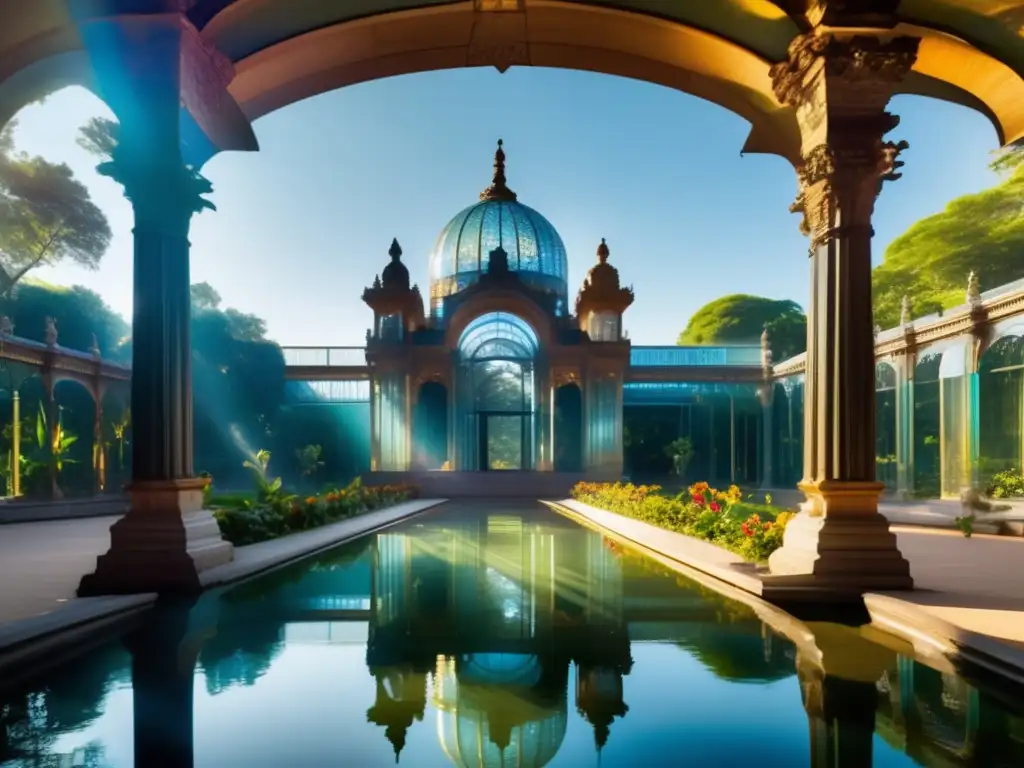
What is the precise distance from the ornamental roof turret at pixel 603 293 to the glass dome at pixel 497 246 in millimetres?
2717

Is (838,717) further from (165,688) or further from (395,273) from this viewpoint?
(395,273)

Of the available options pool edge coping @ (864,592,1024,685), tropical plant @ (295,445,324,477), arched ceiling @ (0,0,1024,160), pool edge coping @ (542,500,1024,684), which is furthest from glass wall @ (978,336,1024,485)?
tropical plant @ (295,445,324,477)

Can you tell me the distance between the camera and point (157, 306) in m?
8.09

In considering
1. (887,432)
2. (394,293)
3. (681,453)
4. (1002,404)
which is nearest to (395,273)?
(394,293)

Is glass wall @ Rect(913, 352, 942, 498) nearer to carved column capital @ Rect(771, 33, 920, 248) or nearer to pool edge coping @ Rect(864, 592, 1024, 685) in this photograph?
carved column capital @ Rect(771, 33, 920, 248)

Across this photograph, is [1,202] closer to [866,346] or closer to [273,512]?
[273,512]

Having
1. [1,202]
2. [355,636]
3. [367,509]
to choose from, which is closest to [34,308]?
[1,202]

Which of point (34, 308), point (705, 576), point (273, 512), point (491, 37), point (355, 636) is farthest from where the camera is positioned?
point (34, 308)

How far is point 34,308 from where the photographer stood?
30.0 m

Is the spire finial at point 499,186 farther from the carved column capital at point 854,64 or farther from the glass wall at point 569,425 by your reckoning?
the carved column capital at point 854,64

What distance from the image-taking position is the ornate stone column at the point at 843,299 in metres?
7.45

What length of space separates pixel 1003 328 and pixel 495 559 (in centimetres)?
1614

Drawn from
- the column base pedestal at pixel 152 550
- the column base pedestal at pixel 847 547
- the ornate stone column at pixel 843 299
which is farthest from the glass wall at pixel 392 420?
the column base pedestal at pixel 847 547

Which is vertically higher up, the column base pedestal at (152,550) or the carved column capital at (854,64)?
the carved column capital at (854,64)
